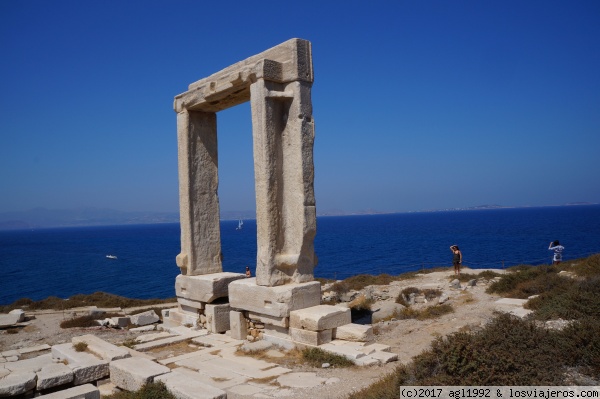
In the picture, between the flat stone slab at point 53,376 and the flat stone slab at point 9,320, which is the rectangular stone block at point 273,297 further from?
the flat stone slab at point 9,320

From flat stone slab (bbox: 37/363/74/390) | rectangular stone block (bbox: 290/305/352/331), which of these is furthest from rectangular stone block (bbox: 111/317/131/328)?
rectangular stone block (bbox: 290/305/352/331)

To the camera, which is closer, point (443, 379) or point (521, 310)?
point (443, 379)

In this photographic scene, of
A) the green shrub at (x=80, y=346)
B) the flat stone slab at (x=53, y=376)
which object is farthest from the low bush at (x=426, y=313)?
the flat stone slab at (x=53, y=376)

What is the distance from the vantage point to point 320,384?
246 inches

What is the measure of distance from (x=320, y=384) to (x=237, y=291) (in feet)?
10.6

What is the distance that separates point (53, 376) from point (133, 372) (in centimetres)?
120

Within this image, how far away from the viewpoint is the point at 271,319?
839cm

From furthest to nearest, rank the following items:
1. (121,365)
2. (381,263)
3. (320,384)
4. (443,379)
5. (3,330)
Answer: (381,263) → (3,330) → (121,365) → (320,384) → (443,379)

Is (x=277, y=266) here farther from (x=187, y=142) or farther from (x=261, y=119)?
(x=187, y=142)

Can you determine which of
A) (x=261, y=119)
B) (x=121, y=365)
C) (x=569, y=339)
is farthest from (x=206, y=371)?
(x=569, y=339)

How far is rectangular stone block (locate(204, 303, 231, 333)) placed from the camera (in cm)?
975

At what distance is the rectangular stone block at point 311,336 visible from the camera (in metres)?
7.59

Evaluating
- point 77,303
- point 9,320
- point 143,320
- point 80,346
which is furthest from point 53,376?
point 77,303

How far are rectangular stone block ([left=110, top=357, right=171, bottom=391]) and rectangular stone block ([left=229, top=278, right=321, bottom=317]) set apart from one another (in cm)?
227
